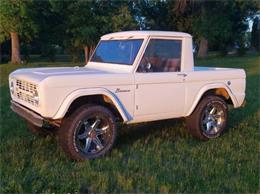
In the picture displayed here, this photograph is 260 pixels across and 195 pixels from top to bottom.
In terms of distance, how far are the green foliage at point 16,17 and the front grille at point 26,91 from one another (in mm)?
22255

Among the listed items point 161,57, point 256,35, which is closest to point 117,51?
point 161,57

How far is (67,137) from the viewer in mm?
5098

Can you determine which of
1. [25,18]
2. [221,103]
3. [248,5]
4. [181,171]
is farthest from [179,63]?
[248,5]

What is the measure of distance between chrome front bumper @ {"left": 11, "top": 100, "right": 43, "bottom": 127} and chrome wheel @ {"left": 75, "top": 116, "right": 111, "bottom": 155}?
569 millimetres

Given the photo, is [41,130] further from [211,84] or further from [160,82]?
[211,84]

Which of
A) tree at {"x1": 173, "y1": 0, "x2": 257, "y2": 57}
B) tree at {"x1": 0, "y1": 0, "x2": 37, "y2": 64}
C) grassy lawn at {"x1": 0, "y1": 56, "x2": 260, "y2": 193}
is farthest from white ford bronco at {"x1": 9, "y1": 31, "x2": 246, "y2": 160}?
tree at {"x1": 173, "y1": 0, "x2": 257, "y2": 57}

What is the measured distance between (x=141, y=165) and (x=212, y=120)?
217cm

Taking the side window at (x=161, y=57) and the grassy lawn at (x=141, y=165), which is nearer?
the grassy lawn at (x=141, y=165)

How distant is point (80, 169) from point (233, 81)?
3.44 m

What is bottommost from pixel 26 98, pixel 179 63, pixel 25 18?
pixel 26 98

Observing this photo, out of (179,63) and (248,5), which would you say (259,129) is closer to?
(179,63)

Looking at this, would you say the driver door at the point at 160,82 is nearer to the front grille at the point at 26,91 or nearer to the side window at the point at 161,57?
the side window at the point at 161,57

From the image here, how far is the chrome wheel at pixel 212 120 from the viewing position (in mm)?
6564

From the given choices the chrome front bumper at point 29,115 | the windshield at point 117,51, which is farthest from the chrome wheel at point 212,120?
the chrome front bumper at point 29,115
